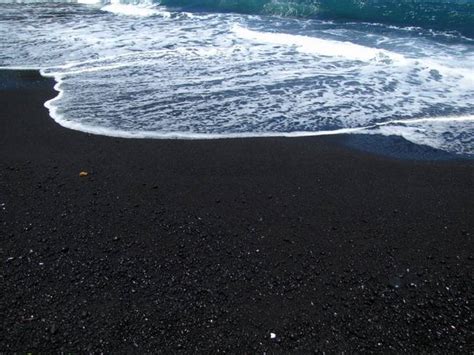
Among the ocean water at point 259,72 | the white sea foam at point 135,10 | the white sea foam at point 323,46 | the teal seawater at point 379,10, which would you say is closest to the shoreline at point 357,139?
the ocean water at point 259,72

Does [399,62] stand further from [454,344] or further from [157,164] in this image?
[454,344]

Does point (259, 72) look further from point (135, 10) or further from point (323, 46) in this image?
point (135, 10)

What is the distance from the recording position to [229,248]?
12.4 ft

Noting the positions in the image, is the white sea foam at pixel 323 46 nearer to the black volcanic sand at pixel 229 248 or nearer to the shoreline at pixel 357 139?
the shoreline at pixel 357 139

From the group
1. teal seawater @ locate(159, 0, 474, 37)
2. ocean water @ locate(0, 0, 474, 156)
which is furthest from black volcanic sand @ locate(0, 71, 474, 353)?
teal seawater @ locate(159, 0, 474, 37)

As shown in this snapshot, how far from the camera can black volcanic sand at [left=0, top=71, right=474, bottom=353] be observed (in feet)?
9.62

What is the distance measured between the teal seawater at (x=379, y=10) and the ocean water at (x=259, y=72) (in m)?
0.13

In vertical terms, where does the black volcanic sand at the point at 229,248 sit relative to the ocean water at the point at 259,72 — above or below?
below

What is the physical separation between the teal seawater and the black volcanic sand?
12.5 metres

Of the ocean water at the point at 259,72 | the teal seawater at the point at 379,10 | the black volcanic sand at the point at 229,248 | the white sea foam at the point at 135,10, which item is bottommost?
the black volcanic sand at the point at 229,248

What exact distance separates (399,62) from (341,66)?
1.67 meters

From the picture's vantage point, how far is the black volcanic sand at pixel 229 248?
293cm

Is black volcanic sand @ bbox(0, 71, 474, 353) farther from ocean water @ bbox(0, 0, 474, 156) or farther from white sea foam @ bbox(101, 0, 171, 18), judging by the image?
white sea foam @ bbox(101, 0, 171, 18)

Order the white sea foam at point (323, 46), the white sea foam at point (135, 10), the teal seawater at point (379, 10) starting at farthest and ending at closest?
the white sea foam at point (135, 10) < the teal seawater at point (379, 10) < the white sea foam at point (323, 46)
